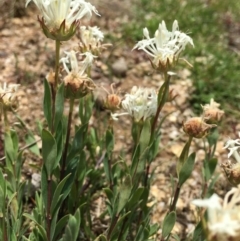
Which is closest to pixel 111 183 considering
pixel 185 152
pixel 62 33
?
pixel 185 152

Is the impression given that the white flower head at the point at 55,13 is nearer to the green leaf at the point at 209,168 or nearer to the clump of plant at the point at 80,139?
the clump of plant at the point at 80,139

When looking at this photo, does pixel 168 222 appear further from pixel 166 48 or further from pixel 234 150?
pixel 166 48

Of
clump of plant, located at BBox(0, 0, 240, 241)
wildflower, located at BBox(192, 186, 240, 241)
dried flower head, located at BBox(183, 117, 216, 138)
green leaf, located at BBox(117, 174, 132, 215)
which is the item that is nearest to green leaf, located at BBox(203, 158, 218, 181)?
clump of plant, located at BBox(0, 0, 240, 241)

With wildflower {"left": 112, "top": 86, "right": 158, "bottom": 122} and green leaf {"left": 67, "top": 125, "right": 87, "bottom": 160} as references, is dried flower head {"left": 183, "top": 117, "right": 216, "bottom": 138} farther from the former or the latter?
green leaf {"left": 67, "top": 125, "right": 87, "bottom": 160}

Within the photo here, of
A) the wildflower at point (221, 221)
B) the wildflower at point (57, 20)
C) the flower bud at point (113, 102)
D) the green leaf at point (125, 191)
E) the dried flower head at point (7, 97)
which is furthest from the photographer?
the flower bud at point (113, 102)

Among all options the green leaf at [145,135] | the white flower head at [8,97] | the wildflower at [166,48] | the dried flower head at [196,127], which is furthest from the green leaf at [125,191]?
the white flower head at [8,97]

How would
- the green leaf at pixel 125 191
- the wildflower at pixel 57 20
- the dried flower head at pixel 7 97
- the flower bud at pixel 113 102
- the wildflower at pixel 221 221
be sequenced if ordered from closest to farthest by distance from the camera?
the wildflower at pixel 221 221 → the wildflower at pixel 57 20 → the green leaf at pixel 125 191 → the dried flower head at pixel 7 97 → the flower bud at pixel 113 102

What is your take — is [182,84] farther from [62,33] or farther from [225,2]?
[62,33]

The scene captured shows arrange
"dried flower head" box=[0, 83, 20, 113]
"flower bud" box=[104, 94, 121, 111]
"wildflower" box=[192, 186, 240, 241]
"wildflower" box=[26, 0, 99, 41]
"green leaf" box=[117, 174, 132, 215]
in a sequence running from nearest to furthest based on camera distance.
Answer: "wildflower" box=[192, 186, 240, 241] < "wildflower" box=[26, 0, 99, 41] < "green leaf" box=[117, 174, 132, 215] < "dried flower head" box=[0, 83, 20, 113] < "flower bud" box=[104, 94, 121, 111]
